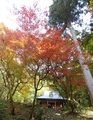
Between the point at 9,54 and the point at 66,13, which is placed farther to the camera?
the point at 66,13

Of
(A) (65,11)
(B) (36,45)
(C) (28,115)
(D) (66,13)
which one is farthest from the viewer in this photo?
(D) (66,13)

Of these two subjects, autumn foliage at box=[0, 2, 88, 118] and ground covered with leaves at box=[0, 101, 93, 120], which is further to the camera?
ground covered with leaves at box=[0, 101, 93, 120]

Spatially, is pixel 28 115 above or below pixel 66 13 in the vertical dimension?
below

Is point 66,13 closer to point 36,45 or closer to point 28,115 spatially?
point 36,45

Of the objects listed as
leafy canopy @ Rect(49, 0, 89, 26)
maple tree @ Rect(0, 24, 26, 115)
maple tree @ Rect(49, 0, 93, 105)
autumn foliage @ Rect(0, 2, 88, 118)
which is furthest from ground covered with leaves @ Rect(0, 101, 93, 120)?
leafy canopy @ Rect(49, 0, 89, 26)

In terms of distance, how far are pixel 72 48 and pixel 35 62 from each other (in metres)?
2.39

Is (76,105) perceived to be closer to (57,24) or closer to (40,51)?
(57,24)

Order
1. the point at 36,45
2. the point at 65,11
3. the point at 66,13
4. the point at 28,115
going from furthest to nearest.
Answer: the point at 66,13 < the point at 65,11 < the point at 28,115 < the point at 36,45

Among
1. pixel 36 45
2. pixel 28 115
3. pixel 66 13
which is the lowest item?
pixel 28 115

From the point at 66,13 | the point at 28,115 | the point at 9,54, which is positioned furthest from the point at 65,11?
the point at 28,115

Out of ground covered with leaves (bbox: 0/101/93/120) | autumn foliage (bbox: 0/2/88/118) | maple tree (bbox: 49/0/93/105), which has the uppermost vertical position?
maple tree (bbox: 49/0/93/105)

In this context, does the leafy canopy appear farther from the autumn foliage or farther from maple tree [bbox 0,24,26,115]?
maple tree [bbox 0,24,26,115]

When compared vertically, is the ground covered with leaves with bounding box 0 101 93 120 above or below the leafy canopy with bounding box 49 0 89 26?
below

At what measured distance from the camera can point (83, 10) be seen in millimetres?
14219
